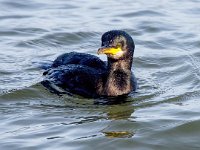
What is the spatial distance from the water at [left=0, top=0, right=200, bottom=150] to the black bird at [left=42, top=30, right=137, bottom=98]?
0.19 metres

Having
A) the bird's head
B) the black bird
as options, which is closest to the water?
the black bird

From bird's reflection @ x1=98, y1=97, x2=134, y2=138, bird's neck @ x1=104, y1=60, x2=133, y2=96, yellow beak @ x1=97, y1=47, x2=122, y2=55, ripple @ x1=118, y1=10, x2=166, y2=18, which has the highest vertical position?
ripple @ x1=118, y1=10, x2=166, y2=18

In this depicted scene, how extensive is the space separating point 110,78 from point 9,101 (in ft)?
4.85

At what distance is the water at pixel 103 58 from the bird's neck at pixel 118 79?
0.64ft

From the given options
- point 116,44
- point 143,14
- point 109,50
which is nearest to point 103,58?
point 116,44

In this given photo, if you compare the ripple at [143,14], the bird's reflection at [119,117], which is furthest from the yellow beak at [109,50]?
the ripple at [143,14]

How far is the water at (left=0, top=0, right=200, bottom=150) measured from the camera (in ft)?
27.8

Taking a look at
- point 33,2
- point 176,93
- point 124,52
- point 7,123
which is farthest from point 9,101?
point 33,2

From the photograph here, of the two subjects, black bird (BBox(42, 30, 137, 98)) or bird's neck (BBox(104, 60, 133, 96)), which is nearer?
black bird (BBox(42, 30, 137, 98))

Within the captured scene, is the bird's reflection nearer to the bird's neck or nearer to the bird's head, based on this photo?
the bird's neck

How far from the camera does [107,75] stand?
10.4 meters

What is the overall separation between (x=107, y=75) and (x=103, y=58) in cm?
244

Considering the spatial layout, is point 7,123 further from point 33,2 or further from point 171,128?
point 33,2

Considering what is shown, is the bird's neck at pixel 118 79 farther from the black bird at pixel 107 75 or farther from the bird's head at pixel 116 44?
the bird's head at pixel 116 44
